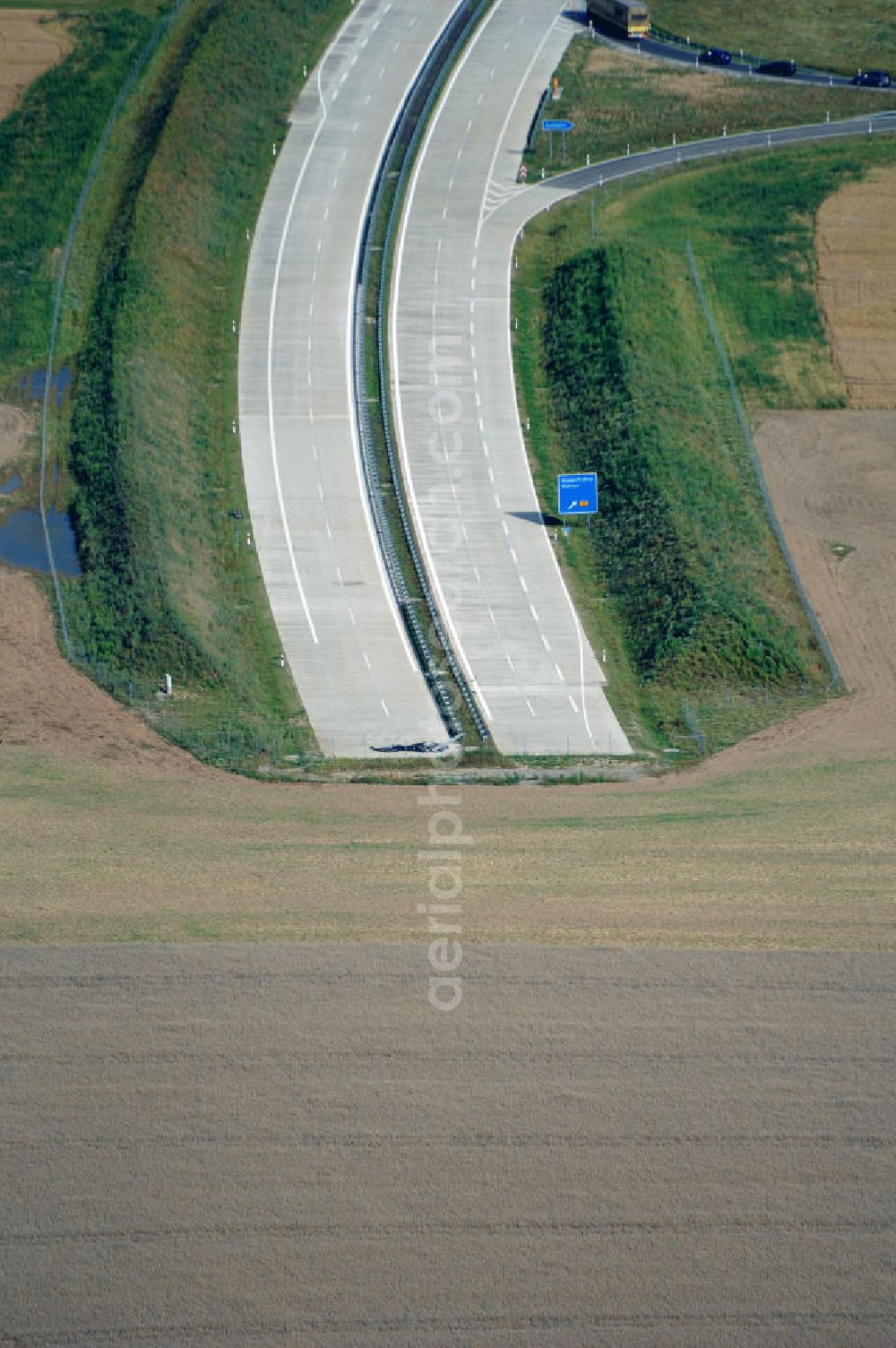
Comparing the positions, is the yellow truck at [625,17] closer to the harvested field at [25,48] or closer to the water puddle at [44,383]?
the harvested field at [25,48]

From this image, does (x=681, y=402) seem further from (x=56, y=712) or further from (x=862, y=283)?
(x=56, y=712)

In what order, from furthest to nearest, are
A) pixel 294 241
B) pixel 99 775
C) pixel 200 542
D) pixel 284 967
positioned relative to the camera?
pixel 294 241, pixel 200 542, pixel 99 775, pixel 284 967

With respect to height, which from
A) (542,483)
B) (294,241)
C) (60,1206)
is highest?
(294,241)

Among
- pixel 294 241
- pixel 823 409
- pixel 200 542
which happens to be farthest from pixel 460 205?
pixel 200 542

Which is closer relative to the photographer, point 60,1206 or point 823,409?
point 60,1206

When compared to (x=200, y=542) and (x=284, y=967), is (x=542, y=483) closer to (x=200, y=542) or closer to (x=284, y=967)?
(x=200, y=542)

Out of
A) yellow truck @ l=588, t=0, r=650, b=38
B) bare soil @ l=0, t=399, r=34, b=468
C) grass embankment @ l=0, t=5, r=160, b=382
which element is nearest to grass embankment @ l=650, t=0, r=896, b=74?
yellow truck @ l=588, t=0, r=650, b=38
